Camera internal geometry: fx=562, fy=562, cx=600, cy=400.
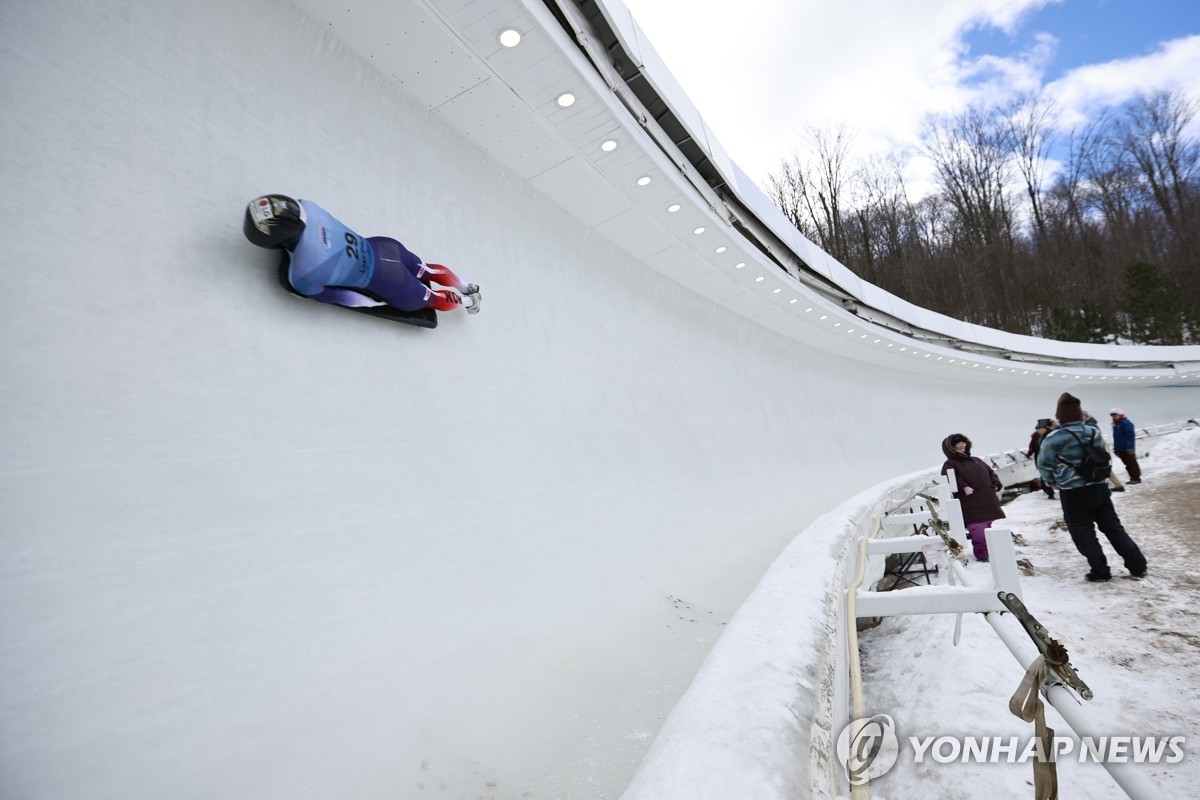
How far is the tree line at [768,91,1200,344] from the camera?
2081cm

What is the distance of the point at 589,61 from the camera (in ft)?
9.75

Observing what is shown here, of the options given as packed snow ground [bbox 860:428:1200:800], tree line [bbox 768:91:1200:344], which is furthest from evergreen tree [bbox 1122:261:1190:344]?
packed snow ground [bbox 860:428:1200:800]

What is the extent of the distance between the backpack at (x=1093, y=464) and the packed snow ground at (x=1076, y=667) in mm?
600

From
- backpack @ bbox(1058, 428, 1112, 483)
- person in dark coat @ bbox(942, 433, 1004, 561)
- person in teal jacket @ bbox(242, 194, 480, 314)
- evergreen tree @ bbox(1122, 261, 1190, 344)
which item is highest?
evergreen tree @ bbox(1122, 261, 1190, 344)

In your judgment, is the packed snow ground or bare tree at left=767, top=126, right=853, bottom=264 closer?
the packed snow ground

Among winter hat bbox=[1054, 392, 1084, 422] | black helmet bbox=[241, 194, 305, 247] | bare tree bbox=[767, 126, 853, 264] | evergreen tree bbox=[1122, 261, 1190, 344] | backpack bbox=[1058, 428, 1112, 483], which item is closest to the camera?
black helmet bbox=[241, 194, 305, 247]

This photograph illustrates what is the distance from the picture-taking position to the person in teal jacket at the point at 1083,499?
324 cm

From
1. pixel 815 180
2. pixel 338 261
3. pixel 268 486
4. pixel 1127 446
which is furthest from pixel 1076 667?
pixel 815 180

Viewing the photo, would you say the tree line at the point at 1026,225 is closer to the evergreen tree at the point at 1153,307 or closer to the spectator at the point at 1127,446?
the evergreen tree at the point at 1153,307

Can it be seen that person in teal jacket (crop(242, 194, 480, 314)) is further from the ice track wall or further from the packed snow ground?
the packed snow ground

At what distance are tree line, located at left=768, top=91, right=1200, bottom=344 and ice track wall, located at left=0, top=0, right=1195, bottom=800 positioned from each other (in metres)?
18.9

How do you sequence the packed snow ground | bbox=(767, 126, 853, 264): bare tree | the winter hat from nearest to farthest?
the packed snow ground → the winter hat → bbox=(767, 126, 853, 264): bare tree

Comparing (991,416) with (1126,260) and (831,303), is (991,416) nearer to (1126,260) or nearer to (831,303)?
(831,303)

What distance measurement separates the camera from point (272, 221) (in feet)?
5.88
